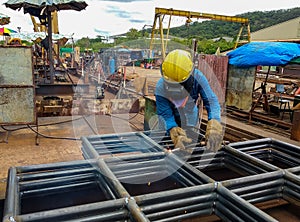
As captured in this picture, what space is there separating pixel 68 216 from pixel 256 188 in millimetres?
1044

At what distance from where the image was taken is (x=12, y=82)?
16.1 feet

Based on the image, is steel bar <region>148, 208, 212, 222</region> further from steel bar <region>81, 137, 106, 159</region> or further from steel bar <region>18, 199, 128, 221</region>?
steel bar <region>81, 137, 106, 159</region>

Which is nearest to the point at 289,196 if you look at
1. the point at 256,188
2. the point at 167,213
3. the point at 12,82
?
the point at 256,188

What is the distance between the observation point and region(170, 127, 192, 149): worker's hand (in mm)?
2190

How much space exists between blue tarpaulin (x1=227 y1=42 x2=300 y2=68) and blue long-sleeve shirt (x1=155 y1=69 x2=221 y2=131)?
3764 mm

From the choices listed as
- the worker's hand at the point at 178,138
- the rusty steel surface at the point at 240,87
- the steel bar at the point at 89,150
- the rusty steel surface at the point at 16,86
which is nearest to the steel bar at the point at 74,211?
the steel bar at the point at 89,150

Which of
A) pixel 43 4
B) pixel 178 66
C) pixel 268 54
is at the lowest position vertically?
pixel 178 66

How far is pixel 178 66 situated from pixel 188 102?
731 mm

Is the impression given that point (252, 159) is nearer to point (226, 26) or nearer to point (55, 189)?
point (55, 189)

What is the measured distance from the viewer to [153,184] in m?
2.07

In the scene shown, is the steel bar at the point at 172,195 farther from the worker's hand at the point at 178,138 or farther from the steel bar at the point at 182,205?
the worker's hand at the point at 178,138

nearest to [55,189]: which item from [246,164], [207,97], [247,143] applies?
[246,164]

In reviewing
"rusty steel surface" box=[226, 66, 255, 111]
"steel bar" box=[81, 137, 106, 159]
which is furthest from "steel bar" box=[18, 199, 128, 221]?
"rusty steel surface" box=[226, 66, 255, 111]

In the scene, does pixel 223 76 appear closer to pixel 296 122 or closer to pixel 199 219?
pixel 296 122
